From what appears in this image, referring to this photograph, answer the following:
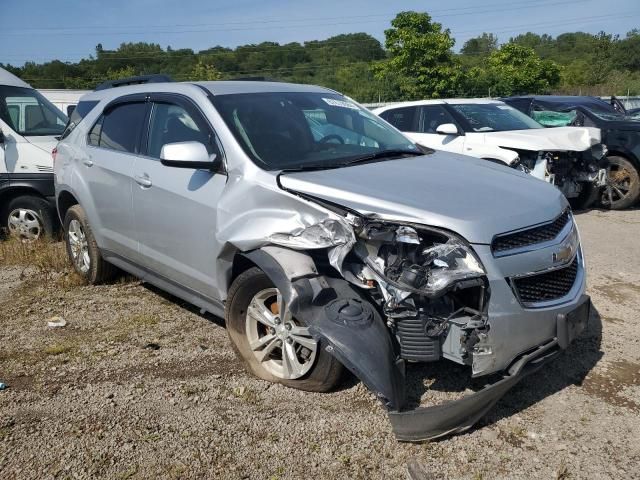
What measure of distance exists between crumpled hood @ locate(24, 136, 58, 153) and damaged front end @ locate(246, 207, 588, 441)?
5.64 m

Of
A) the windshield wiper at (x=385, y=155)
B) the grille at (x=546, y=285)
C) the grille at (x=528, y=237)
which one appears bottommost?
the grille at (x=546, y=285)

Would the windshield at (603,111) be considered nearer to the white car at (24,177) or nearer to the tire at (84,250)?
the tire at (84,250)

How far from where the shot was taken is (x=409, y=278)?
2893 mm

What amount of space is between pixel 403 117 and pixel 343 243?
6576 mm

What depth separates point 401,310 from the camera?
296 cm

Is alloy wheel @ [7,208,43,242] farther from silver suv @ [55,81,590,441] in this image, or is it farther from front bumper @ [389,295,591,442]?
front bumper @ [389,295,591,442]

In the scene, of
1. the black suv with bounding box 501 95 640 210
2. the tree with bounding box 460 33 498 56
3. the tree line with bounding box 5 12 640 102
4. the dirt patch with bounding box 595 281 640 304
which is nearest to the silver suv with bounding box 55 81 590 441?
the dirt patch with bounding box 595 281 640 304

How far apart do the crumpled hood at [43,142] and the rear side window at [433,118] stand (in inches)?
206

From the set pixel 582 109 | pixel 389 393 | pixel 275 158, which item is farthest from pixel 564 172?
pixel 389 393

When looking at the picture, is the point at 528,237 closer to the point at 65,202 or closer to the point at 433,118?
the point at 65,202

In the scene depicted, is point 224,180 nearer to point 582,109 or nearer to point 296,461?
point 296,461

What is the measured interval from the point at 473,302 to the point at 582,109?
8.63 meters

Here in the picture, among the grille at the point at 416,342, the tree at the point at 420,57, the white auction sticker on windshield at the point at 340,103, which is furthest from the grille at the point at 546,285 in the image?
the tree at the point at 420,57

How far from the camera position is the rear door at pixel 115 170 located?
4.65 metres
